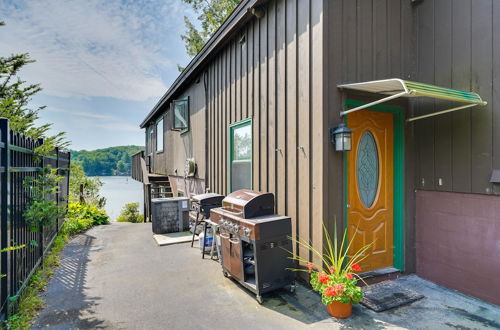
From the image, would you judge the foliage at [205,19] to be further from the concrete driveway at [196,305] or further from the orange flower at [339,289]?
the orange flower at [339,289]

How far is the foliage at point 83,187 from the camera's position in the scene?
8633mm

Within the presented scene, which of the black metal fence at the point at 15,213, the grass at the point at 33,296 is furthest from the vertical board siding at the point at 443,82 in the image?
the grass at the point at 33,296

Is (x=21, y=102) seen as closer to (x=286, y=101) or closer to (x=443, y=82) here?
(x=286, y=101)

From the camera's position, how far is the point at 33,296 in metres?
2.97

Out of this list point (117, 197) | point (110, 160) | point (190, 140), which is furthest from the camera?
point (110, 160)

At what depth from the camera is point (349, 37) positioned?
131 inches

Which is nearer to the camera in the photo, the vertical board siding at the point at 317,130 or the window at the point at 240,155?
the vertical board siding at the point at 317,130

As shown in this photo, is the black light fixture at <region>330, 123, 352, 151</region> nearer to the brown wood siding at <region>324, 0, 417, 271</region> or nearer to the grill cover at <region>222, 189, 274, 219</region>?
the brown wood siding at <region>324, 0, 417, 271</region>

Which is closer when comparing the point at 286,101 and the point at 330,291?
the point at 330,291

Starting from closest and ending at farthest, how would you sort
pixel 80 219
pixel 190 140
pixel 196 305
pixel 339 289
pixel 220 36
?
pixel 339 289
pixel 196 305
pixel 220 36
pixel 80 219
pixel 190 140

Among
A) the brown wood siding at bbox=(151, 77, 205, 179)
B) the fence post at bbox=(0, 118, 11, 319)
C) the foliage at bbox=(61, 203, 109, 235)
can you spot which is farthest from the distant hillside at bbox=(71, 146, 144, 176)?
the fence post at bbox=(0, 118, 11, 319)

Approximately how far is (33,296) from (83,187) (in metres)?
6.81

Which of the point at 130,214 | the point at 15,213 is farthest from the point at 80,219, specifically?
the point at 130,214

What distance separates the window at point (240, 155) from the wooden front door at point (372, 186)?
74.8 inches
